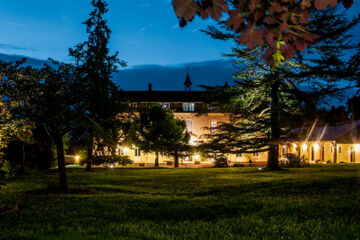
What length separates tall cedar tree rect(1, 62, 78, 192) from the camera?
39.3 ft

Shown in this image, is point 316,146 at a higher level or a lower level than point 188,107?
lower

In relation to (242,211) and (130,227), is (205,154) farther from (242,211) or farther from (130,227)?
(130,227)

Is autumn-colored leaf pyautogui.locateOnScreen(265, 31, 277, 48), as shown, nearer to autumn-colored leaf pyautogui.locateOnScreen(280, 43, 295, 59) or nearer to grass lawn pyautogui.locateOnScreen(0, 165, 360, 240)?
autumn-colored leaf pyautogui.locateOnScreen(280, 43, 295, 59)

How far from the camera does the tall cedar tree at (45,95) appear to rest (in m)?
12.0

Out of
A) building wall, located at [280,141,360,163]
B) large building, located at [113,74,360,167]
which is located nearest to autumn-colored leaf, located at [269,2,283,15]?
large building, located at [113,74,360,167]

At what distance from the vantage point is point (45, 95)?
12.8 meters

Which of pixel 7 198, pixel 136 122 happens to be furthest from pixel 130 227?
pixel 136 122

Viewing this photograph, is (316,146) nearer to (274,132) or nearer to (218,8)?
(274,132)

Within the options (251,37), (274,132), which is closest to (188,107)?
(274,132)

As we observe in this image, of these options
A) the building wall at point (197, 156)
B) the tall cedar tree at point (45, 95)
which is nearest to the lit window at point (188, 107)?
the building wall at point (197, 156)

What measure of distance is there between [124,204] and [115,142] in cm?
562

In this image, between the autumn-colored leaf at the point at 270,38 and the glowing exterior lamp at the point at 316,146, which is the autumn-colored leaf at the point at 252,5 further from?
the glowing exterior lamp at the point at 316,146

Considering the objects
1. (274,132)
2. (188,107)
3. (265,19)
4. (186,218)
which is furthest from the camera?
(188,107)

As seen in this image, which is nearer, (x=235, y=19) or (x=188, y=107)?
(x=235, y=19)
